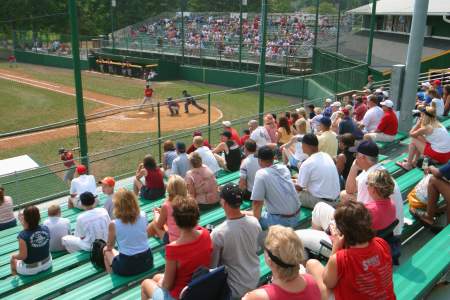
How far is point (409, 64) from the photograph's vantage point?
34.1 ft

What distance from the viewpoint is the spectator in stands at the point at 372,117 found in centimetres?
1009

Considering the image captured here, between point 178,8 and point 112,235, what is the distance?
67.4 m

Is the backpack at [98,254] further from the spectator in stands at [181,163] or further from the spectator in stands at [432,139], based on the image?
the spectator in stands at [432,139]

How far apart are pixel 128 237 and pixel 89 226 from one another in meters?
1.40

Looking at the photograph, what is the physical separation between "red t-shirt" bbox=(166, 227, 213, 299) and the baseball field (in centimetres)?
705

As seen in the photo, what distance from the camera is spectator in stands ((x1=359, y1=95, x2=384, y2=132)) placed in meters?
10.1

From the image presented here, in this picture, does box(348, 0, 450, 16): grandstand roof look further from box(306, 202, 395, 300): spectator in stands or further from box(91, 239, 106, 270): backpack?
box(306, 202, 395, 300): spectator in stands

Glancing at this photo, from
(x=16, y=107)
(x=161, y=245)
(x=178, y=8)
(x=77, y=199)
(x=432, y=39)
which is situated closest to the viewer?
(x=161, y=245)

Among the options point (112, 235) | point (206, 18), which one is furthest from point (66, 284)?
point (206, 18)

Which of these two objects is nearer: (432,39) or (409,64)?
(409,64)

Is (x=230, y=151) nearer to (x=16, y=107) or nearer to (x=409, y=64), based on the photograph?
(x=409, y=64)

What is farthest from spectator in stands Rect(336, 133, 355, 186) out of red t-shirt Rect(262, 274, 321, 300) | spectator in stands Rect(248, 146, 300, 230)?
red t-shirt Rect(262, 274, 321, 300)

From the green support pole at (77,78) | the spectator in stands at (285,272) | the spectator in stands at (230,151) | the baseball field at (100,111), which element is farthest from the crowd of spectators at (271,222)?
the baseball field at (100,111)

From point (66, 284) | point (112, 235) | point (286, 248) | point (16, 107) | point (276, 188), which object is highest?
point (286, 248)
